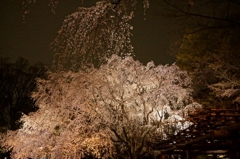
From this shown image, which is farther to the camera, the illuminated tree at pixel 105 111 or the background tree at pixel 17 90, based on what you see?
the background tree at pixel 17 90

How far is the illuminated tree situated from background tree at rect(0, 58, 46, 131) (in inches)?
352

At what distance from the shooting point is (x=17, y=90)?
76.8ft

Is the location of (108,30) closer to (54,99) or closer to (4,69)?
(54,99)

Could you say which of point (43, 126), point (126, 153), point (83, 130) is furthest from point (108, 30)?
point (126, 153)

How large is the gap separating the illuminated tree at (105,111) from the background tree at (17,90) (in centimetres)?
893

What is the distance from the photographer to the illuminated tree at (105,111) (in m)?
13.1

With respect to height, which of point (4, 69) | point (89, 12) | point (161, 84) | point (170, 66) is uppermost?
point (4, 69)

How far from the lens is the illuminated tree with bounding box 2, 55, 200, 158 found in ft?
43.1

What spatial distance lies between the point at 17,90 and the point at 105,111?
12.6m

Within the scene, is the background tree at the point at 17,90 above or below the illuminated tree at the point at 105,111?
above

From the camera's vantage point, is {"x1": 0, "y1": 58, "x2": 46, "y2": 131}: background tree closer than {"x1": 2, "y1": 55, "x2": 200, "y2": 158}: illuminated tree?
No

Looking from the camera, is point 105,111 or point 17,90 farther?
point 17,90

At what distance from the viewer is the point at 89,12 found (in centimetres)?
436

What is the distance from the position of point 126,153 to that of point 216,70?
6657mm
